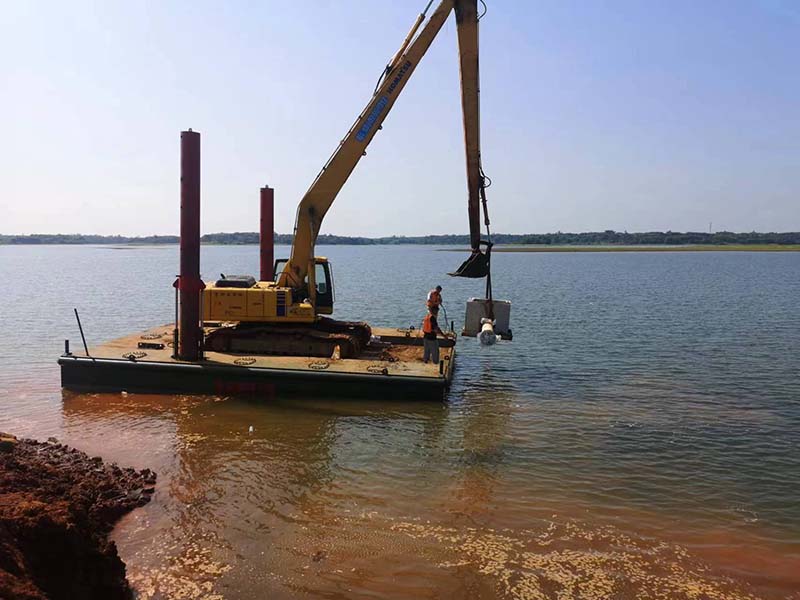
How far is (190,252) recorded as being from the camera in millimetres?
13188

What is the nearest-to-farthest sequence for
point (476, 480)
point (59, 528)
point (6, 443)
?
point (59, 528) < point (6, 443) < point (476, 480)

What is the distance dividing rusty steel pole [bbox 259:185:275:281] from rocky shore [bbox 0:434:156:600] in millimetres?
11463

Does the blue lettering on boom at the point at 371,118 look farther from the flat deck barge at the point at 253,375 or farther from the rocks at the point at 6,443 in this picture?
the rocks at the point at 6,443

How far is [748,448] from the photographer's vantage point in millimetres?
10508

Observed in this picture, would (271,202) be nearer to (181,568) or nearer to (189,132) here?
(189,132)

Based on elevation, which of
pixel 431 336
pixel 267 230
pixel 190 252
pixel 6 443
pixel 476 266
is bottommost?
pixel 6 443

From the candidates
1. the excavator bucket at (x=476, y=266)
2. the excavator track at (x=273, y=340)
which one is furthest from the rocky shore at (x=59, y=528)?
the excavator bucket at (x=476, y=266)

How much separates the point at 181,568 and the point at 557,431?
22.9ft

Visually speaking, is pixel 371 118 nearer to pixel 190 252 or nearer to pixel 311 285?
pixel 311 285

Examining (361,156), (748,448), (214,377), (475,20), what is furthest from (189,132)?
(748,448)

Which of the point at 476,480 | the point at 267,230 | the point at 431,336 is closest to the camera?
the point at 476,480

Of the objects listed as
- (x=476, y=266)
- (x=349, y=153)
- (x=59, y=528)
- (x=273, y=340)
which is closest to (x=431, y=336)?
(x=476, y=266)

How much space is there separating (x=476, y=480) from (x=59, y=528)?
17.7 ft

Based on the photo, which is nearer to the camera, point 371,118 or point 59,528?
point 59,528
